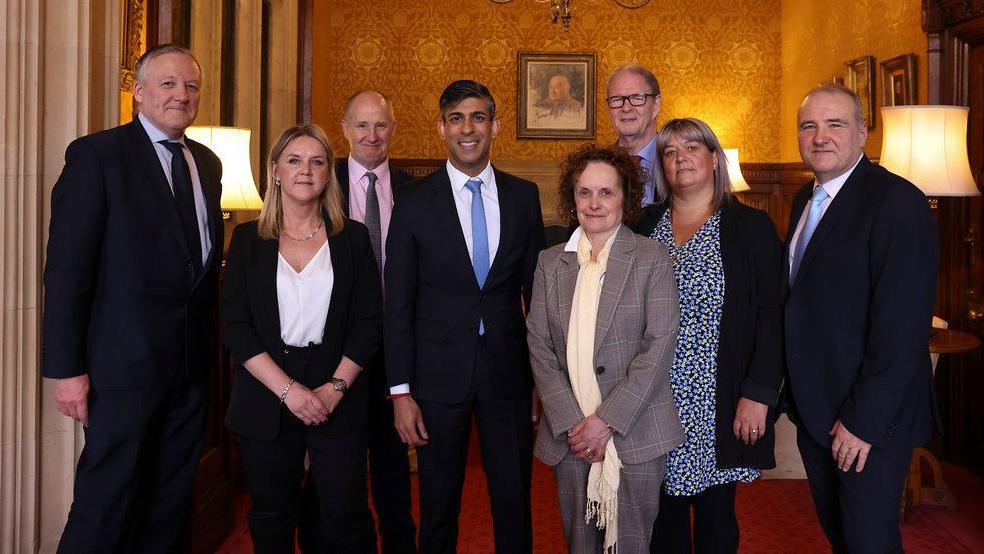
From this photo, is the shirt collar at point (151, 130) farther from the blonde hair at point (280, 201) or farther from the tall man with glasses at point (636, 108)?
the tall man with glasses at point (636, 108)

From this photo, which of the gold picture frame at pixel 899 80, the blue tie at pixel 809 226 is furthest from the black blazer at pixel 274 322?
the gold picture frame at pixel 899 80

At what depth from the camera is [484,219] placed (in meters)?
3.00

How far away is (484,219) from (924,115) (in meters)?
2.77

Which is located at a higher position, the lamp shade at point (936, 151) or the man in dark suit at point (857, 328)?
the lamp shade at point (936, 151)

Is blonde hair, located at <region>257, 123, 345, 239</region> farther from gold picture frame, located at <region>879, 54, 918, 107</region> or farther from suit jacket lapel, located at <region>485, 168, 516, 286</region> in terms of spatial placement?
gold picture frame, located at <region>879, 54, 918, 107</region>

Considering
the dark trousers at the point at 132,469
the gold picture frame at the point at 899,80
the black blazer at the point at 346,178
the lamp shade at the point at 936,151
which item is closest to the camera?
the dark trousers at the point at 132,469

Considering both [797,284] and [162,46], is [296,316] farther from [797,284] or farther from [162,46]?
[797,284]

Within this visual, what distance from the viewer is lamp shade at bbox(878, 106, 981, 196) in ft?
14.7

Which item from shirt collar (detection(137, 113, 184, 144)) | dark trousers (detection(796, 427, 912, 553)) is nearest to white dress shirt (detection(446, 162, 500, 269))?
shirt collar (detection(137, 113, 184, 144))

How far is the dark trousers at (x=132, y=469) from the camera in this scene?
2568 mm

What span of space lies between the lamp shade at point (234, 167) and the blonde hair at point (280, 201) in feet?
4.58

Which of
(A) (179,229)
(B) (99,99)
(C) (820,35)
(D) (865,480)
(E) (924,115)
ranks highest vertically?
(C) (820,35)

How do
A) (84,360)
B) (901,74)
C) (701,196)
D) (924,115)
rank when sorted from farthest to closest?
(901,74) → (924,115) → (701,196) → (84,360)

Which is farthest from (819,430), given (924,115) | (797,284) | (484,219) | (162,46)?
(924,115)
